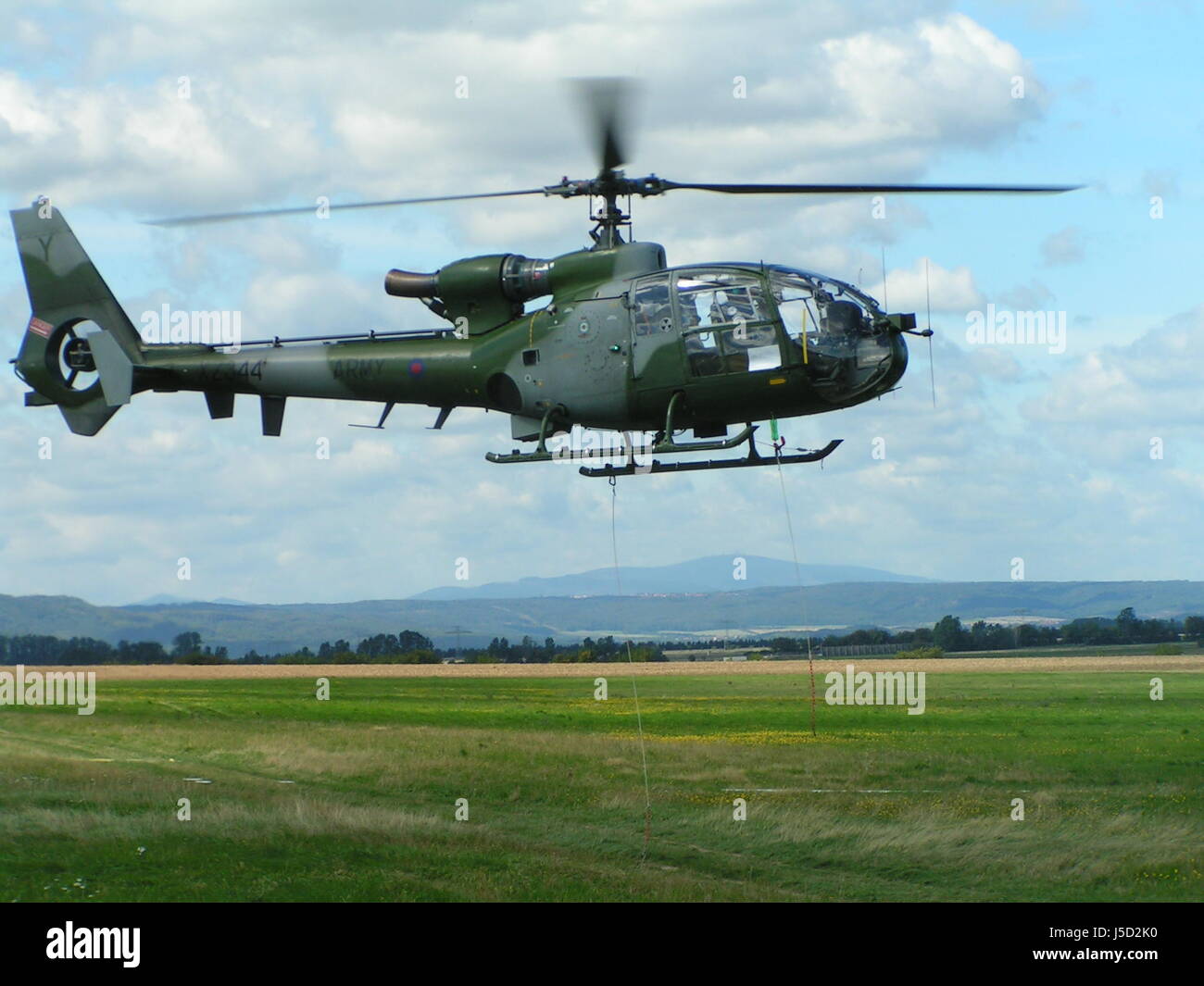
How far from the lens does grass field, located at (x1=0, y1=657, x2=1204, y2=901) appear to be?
24172 mm

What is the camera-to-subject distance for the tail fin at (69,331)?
28.9 m

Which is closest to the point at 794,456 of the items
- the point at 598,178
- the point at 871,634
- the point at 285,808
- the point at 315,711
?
the point at 598,178

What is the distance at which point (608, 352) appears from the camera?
23.9m

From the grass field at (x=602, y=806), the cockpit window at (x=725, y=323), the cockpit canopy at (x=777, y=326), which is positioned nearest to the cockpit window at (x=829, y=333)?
the cockpit canopy at (x=777, y=326)

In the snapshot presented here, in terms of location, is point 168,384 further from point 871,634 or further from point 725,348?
point 871,634

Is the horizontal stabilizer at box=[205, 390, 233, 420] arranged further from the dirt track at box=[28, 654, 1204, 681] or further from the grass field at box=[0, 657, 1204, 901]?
the dirt track at box=[28, 654, 1204, 681]

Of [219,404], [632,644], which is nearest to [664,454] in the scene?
[219,404]

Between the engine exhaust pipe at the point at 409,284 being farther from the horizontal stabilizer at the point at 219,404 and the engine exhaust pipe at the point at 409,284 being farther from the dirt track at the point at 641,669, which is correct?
the dirt track at the point at 641,669

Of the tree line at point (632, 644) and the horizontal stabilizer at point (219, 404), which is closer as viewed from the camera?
the horizontal stabilizer at point (219, 404)

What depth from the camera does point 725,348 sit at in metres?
22.9

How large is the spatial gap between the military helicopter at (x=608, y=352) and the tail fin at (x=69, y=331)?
12 centimetres

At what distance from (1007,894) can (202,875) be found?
43.3 ft

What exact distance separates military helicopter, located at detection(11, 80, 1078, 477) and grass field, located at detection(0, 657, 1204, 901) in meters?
7.45

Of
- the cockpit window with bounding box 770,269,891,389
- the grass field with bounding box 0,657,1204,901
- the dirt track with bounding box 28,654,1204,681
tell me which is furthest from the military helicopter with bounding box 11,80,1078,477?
the dirt track with bounding box 28,654,1204,681
